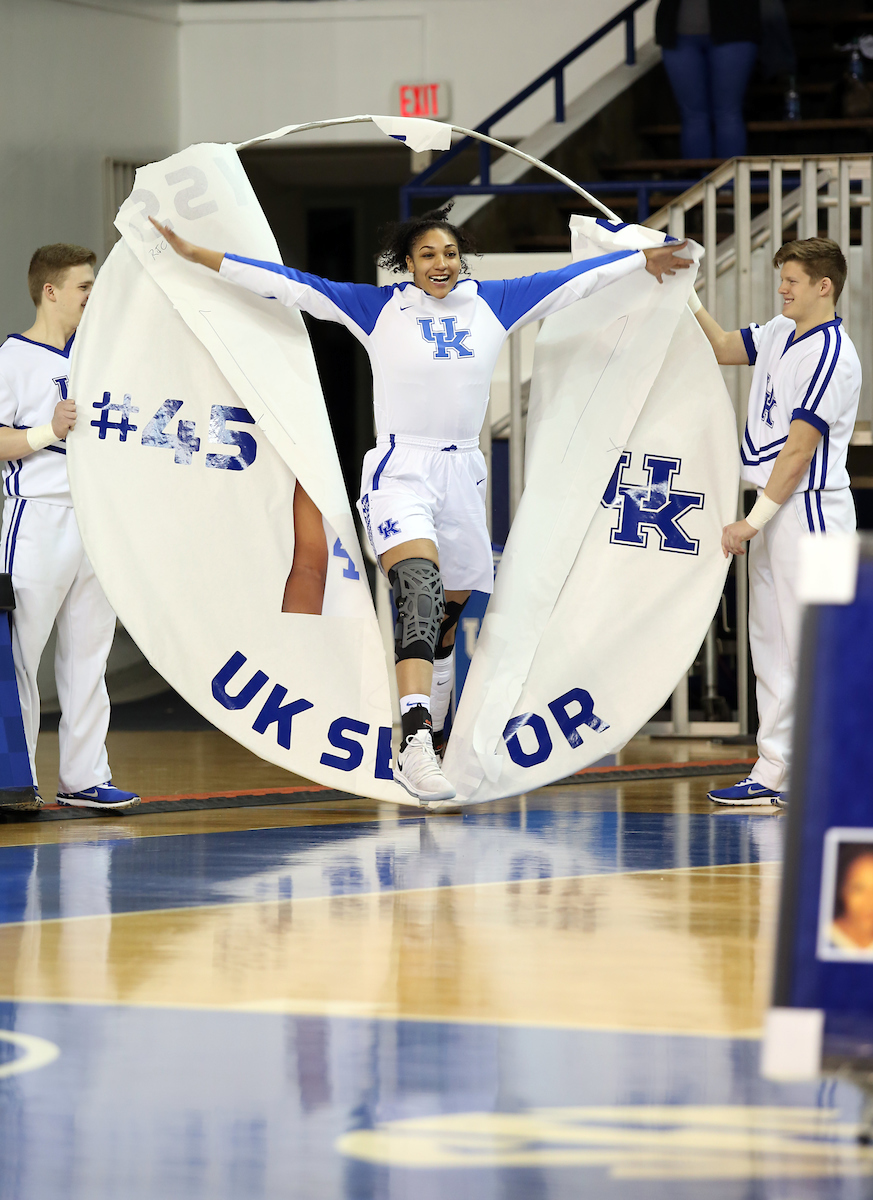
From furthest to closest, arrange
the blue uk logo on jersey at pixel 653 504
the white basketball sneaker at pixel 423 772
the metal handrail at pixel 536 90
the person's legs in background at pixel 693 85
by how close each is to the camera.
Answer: the person's legs in background at pixel 693 85
the metal handrail at pixel 536 90
the blue uk logo on jersey at pixel 653 504
the white basketball sneaker at pixel 423 772

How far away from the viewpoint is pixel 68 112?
33.8ft

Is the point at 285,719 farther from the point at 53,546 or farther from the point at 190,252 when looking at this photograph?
the point at 190,252

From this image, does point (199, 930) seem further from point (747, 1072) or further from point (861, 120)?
point (861, 120)

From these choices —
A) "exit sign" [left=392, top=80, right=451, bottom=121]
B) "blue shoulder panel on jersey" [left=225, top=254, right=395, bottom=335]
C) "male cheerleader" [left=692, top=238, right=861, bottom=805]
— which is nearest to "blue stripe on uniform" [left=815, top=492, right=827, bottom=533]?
"male cheerleader" [left=692, top=238, right=861, bottom=805]

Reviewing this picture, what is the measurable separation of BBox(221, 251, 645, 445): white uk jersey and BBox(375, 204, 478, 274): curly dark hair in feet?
0.39

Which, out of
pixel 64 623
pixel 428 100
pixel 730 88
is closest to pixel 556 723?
pixel 64 623

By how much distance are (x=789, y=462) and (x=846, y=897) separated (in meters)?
3.41

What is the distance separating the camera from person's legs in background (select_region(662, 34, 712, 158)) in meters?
9.86

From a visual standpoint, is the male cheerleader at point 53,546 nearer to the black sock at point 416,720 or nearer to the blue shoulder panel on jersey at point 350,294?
the blue shoulder panel on jersey at point 350,294

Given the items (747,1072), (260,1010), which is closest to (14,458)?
(260,1010)

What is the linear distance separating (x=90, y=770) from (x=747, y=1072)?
3.22m

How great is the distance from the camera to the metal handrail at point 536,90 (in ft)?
30.3

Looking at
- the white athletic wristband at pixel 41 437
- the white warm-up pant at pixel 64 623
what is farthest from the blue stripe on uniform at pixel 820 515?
the white athletic wristband at pixel 41 437

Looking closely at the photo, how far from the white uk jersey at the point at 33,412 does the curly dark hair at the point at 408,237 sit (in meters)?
1.05
